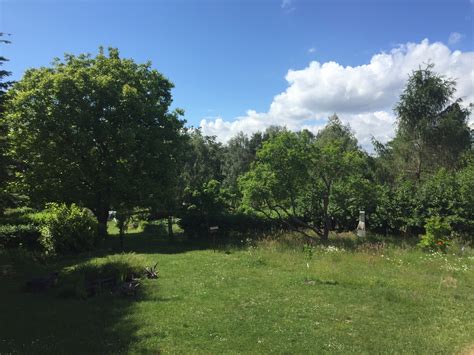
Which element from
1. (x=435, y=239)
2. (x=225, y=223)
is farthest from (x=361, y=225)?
(x=225, y=223)

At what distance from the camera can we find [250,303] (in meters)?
9.47

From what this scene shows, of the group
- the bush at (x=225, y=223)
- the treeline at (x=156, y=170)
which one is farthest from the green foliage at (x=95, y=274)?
the bush at (x=225, y=223)

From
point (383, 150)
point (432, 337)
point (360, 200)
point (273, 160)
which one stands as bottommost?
point (432, 337)

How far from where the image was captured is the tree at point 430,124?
3412 centimetres

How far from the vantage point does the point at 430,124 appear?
34.7 meters

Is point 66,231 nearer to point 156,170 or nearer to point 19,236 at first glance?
point 19,236

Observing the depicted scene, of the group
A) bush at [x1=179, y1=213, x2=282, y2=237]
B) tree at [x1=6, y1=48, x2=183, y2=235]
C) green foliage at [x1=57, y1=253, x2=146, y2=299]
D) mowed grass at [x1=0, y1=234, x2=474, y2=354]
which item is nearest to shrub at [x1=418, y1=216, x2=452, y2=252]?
mowed grass at [x1=0, y1=234, x2=474, y2=354]

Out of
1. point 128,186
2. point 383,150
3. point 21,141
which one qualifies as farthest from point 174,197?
point 383,150

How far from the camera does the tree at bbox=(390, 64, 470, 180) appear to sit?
112 ft

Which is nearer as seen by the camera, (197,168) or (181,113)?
(181,113)

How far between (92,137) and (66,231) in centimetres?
713

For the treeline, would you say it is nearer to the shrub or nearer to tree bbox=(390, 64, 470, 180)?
the shrub

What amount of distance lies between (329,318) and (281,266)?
19.1 feet

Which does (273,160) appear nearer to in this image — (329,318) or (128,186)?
(128,186)
